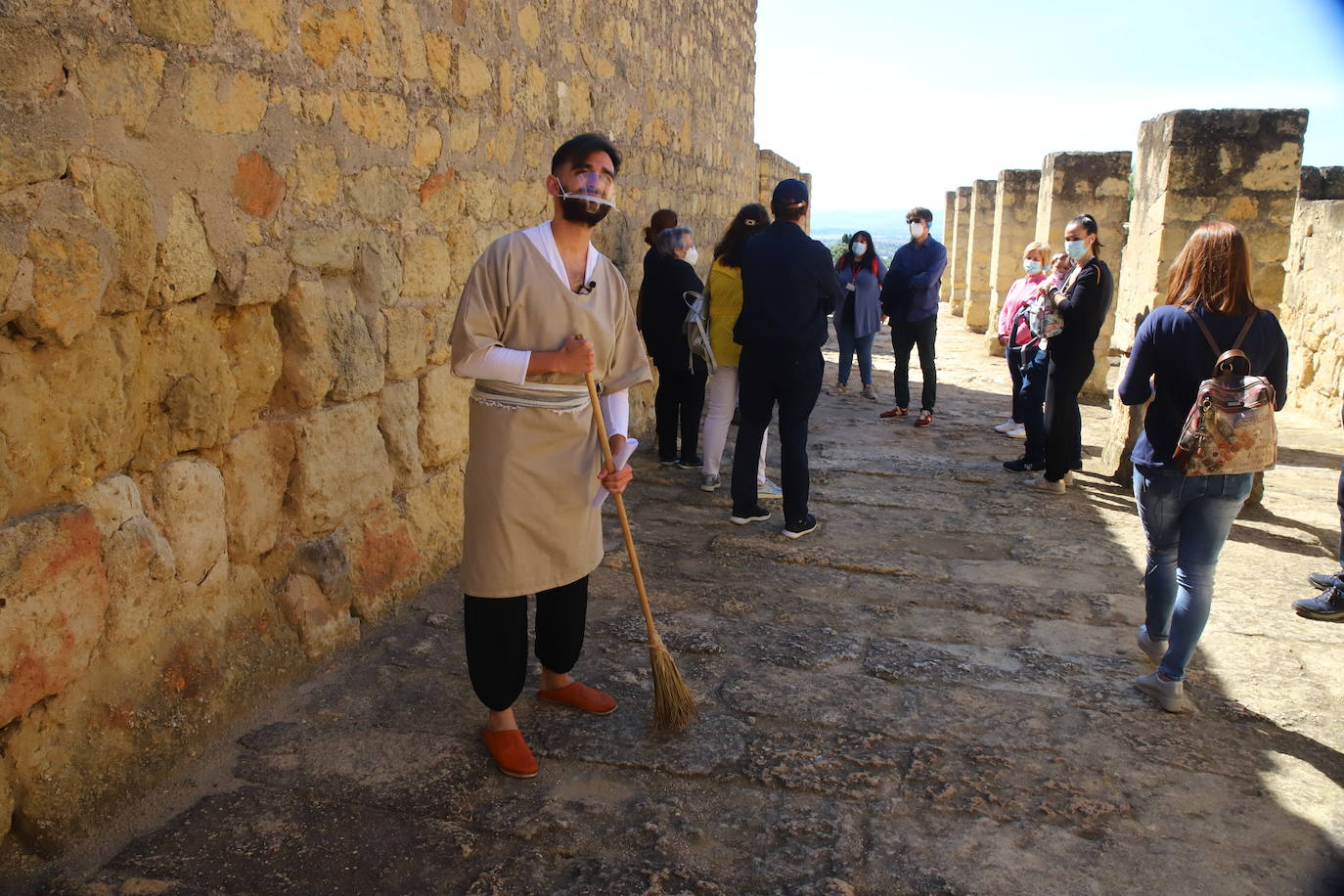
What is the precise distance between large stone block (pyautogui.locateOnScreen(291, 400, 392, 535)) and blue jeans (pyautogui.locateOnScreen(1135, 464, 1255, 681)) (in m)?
2.76

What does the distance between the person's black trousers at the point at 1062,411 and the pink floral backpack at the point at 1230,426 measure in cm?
274

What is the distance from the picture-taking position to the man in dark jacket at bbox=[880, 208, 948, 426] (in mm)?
7734

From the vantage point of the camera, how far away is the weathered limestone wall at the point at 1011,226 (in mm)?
13578

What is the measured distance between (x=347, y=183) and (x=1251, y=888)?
338cm

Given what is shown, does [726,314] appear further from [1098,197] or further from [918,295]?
[1098,197]

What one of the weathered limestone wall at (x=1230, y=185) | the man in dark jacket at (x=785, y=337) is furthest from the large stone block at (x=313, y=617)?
the weathered limestone wall at (x=1230, y=185)

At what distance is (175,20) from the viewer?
2.56 m

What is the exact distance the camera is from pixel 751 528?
5.10 meters

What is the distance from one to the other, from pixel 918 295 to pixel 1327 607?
4.22 meters

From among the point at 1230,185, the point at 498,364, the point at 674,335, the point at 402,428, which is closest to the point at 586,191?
the point at 498,364

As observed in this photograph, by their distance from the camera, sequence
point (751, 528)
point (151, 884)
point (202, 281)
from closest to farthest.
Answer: point (151, 884) < point (202, 281) < point (751, 528)

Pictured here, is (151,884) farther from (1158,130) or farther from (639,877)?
(1158,130)

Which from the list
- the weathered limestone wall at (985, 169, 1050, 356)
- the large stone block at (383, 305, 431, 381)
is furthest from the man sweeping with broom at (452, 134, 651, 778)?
the weathered limestone wall at (985, 169, 1050, 356)

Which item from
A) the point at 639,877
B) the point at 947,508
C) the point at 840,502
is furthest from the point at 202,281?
the point at 947,508
